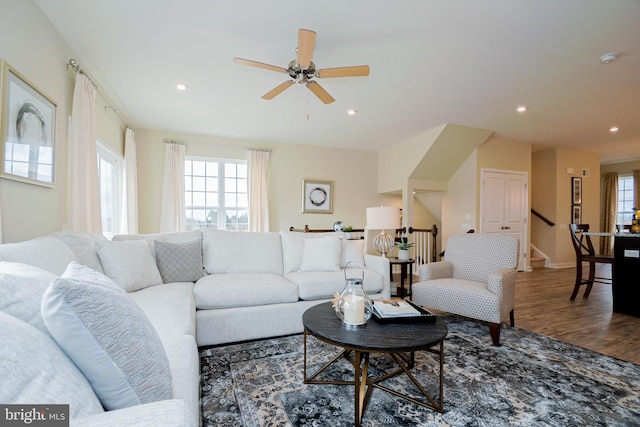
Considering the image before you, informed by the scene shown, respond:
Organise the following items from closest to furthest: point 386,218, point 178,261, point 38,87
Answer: point 38,87
point 178,261
point 386,218

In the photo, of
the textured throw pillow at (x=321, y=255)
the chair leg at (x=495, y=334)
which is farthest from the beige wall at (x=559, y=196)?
the textured throw pillow at (x=321, y=255)

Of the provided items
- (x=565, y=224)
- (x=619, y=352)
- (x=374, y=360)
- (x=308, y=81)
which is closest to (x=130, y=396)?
(x=374, y=360)

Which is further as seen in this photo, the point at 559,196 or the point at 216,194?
the point at 559,196

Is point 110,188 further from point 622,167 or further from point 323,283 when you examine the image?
point 622,167

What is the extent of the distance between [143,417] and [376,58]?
9.95ft

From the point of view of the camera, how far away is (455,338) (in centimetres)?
248

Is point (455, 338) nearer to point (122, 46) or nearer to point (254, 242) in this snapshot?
point (254, 242)

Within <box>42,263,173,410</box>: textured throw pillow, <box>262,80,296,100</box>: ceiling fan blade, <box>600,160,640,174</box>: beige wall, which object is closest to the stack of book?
<box>42,263,173,410</box>: textured throw pillow

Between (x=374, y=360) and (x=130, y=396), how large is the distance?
1.71 metres

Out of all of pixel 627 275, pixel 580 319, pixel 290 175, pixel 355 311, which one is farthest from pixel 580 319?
pixel 290 175

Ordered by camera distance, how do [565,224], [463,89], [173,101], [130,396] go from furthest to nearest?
[565,224], [173,101], [463,89], [130,396]

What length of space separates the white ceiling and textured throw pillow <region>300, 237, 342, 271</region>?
1.86 metres

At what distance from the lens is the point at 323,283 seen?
2641 mm

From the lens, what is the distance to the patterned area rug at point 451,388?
1.48 metres
